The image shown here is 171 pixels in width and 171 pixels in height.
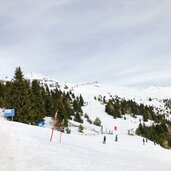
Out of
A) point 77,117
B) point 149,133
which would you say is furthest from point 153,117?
point 77,117

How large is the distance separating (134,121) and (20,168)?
6141 inches

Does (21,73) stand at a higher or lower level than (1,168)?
higher

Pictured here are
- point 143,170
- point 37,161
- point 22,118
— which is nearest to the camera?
point 37,161

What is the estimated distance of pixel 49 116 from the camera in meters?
76.2

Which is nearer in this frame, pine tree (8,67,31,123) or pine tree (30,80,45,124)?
pine tree (8,67,31,123)

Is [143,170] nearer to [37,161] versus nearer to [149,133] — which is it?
[37,161]

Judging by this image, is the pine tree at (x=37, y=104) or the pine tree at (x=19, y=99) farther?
the pine tree at (x=37, y=104)

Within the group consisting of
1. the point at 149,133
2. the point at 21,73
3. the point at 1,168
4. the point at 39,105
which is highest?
the point at 21,73

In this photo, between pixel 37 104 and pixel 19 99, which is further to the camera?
pixel 37 104

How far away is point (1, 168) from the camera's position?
966cm

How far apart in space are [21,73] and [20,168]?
3968cm

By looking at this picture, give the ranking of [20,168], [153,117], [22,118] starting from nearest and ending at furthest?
[20,168], [22,118], [153,117]

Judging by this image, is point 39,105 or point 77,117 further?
point 77,117

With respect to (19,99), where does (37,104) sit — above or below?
below
